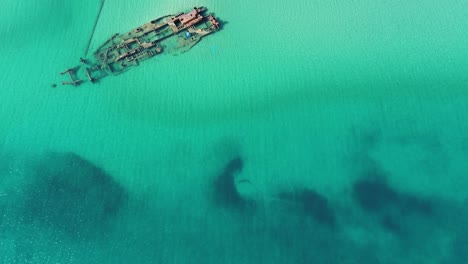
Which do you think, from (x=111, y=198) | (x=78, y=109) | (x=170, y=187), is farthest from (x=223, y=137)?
(x=78, y=109)

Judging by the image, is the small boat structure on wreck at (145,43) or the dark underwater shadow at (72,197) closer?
the dark underwater shadow at (72,197)

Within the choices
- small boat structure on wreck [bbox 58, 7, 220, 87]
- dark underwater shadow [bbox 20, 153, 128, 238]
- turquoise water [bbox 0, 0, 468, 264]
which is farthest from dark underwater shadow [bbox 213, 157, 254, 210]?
small boat structure on wreck [bbox 58, 7, 220, 87]

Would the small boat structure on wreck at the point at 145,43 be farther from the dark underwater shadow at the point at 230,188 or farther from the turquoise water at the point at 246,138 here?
the dark underwater shadow at the point at 230,188

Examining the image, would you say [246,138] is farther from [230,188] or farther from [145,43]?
[145,43]

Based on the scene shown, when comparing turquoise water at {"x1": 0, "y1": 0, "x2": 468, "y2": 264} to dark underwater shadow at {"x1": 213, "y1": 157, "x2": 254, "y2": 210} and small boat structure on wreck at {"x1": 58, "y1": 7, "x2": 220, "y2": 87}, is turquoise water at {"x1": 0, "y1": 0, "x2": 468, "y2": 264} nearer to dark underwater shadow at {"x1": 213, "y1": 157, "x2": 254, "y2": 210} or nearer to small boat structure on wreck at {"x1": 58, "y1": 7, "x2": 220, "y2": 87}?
dark underwater shadow at {"x1": 213, "y1": 157, "x2": 254, "y2": 210}

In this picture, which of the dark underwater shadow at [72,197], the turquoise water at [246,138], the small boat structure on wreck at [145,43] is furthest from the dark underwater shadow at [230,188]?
the small boat structure on wreck at [145,43]

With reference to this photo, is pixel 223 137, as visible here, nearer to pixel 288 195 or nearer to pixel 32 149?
pixel 288 195

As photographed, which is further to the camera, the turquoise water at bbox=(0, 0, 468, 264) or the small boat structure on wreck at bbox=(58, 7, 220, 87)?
the small boat structure on wreck at bbox=(58, 7, 220, 87)

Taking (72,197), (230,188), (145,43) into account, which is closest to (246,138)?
(230,188)
